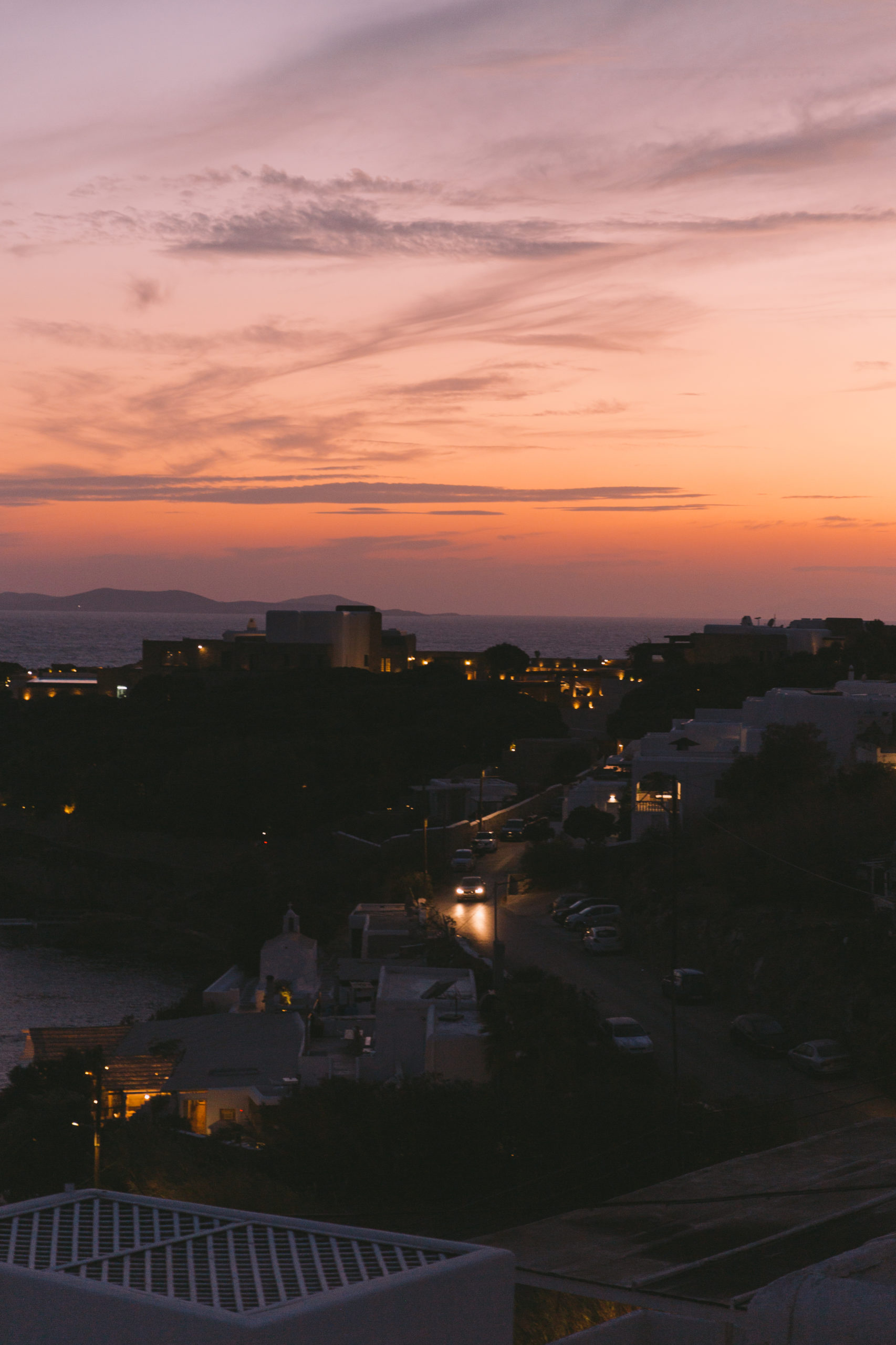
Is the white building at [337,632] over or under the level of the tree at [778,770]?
over

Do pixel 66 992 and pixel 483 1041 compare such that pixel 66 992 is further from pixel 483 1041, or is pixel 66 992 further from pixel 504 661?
pixel 504 661

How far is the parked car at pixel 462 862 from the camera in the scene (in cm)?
2614

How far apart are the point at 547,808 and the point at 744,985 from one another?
14205 millimetres

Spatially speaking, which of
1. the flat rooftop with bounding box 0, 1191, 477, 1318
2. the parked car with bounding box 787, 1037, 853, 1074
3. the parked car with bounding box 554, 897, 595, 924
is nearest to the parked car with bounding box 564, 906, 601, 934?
the parked car with bounding box 554, 897, 595, 924

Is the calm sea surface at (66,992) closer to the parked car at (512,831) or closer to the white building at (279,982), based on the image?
the white building at (279,982)

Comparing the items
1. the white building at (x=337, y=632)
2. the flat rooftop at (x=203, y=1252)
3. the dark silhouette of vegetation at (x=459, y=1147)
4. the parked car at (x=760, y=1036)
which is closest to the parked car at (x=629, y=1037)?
the parked car at (x=760, y=1036)

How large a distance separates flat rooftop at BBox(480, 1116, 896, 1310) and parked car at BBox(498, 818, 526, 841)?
1755cm

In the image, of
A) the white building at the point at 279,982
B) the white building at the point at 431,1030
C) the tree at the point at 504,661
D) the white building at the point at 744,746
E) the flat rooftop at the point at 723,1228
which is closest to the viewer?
the flat rooftop at the point at 723,1228

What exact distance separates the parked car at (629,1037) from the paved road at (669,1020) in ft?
0.75

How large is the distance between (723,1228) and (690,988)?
7877 mm

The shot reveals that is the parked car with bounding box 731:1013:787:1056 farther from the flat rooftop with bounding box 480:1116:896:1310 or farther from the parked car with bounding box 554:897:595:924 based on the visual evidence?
the parked car with bounding box 554:897:595:924

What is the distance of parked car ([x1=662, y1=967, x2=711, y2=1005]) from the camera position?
55.0 feet

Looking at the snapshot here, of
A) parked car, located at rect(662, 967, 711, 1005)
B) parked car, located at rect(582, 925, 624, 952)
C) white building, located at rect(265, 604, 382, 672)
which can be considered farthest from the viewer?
white building, located at rect(265, 604, 382, 672)

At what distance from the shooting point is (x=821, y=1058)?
13.7 m
